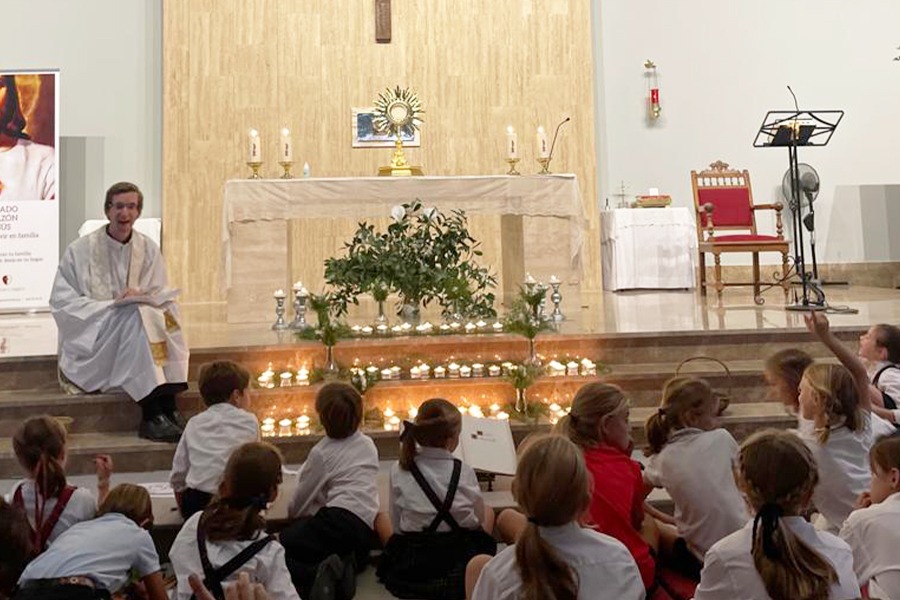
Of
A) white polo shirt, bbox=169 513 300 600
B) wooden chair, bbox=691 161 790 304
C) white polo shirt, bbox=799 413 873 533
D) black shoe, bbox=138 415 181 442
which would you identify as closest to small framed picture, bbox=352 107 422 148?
wooden chair, bbox=691 161 790 304

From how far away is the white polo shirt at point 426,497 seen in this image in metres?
2.86

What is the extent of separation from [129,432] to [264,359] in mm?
949

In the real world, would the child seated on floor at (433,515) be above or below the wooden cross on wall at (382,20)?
below

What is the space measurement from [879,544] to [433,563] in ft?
4.48

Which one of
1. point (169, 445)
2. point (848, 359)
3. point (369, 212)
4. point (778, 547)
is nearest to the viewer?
point (778, 547)

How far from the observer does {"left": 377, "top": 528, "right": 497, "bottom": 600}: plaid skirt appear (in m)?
2.79

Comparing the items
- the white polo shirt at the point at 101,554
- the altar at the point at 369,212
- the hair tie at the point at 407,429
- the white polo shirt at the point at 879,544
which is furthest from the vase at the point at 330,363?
the white polo shirt at the point at 879,544

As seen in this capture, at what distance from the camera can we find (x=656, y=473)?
280cm

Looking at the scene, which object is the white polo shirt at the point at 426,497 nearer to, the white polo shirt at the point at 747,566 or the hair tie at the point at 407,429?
the hair tie at the point at 407,429

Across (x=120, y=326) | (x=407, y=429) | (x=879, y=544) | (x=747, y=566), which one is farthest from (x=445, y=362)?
(x=747, y=566)

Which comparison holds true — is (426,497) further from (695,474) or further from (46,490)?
(46,490)

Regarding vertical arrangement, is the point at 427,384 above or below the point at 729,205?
below

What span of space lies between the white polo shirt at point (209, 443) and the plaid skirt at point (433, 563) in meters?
0.80

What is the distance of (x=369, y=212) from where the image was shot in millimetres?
7414
